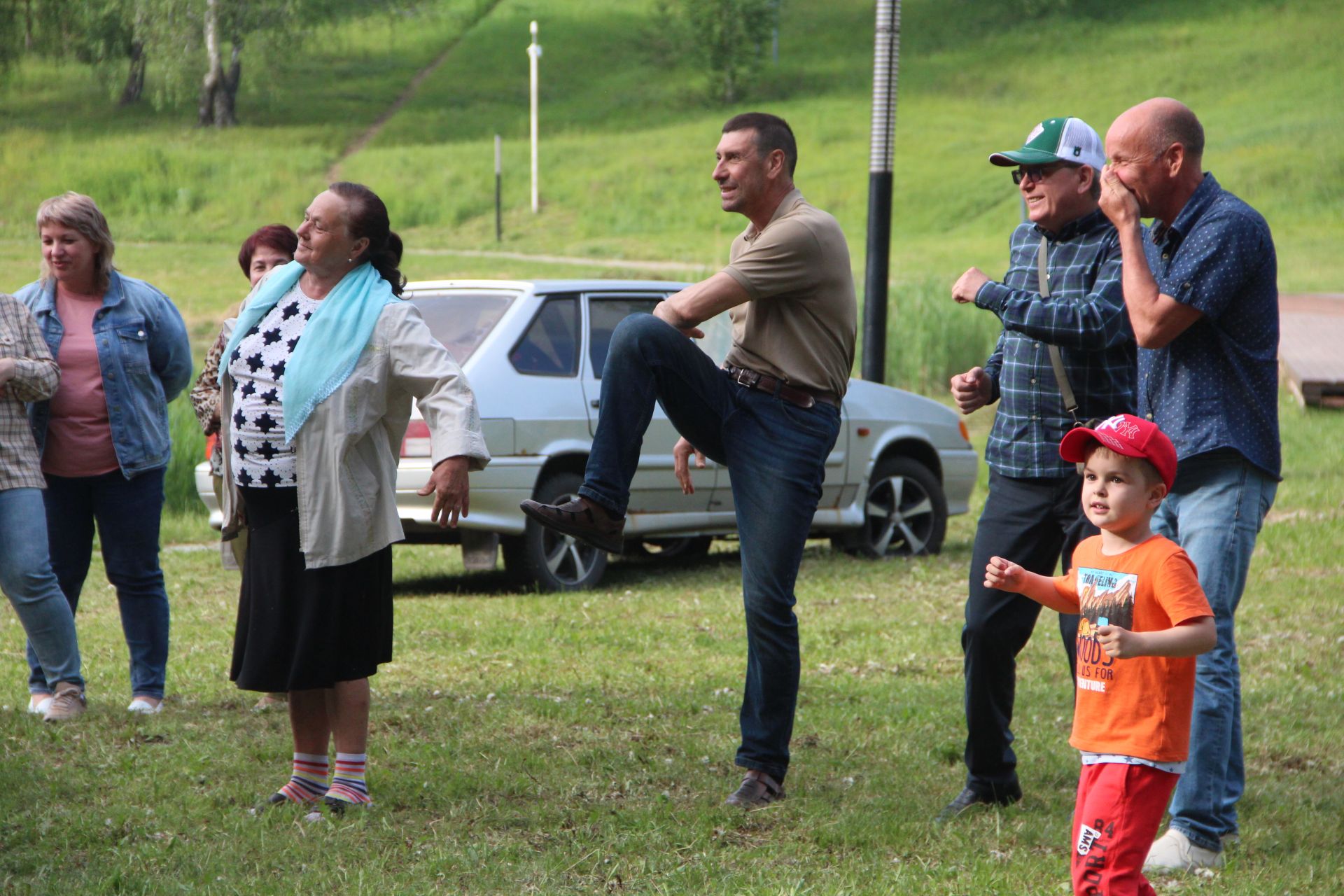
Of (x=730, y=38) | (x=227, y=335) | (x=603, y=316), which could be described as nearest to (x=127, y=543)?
(x=227, y=335)

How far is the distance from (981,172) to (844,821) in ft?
146

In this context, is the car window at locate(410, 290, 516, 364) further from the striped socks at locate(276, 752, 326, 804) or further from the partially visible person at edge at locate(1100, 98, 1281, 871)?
the partially visible person at edge at locate(1100, 98, 1281, 871)

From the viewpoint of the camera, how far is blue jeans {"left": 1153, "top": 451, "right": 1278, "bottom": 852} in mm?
4109

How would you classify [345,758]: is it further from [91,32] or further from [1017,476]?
[91,32]

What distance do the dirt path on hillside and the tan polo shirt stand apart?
120ft

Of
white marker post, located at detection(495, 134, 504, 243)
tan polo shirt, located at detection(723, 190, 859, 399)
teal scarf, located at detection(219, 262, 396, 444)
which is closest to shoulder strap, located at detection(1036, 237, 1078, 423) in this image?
tan polo shirt, located at detection(723, 190, 859, 399)

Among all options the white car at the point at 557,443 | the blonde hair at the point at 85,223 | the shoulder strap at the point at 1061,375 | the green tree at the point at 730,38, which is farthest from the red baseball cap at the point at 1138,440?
the green tree at the point at 730,38

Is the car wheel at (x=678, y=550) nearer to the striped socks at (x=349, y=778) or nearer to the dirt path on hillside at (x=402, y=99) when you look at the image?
the striped socks at (x=349, y=778)

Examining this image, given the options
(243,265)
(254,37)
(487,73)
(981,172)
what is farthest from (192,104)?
(243,265)

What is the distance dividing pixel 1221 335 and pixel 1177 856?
4.72ft

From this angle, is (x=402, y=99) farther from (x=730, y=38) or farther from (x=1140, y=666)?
(x=1140, y=666)

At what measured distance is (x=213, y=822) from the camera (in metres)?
4.45

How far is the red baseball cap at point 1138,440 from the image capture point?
3352 millimetres

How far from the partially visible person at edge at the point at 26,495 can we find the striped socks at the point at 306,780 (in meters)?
1.51
